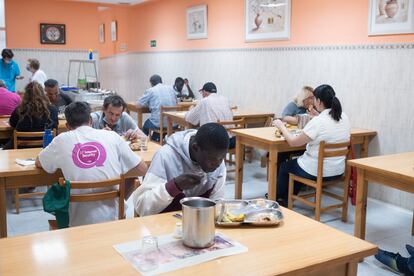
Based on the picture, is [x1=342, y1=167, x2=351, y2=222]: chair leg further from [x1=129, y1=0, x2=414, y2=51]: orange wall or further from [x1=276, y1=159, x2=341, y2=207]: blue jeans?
[x1=129, y1=0, x2=414, y2=51]: orange wall

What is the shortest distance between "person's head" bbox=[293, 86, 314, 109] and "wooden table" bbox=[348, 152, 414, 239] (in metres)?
1.73

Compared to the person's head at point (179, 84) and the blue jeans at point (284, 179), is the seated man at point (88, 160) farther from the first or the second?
the person's head at point (179, 84)

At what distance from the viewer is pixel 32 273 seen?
136 centimetres

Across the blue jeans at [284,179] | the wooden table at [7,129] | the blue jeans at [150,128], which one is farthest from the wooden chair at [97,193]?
the blue jeans at [150,128]

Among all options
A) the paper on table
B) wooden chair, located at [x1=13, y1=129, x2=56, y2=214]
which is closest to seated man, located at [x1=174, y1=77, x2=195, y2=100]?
wooden chair, located at [x1=13, y1=129, x2=56, y2=214]

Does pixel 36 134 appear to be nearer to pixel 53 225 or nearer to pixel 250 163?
pixel 53 225

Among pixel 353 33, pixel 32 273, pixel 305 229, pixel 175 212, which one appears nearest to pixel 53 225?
pixel 175 212

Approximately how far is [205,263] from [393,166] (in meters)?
2.05

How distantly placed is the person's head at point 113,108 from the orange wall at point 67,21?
7270 millimetres

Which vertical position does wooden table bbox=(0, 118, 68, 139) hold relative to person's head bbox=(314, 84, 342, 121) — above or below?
below

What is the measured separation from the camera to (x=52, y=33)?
34.4 feet

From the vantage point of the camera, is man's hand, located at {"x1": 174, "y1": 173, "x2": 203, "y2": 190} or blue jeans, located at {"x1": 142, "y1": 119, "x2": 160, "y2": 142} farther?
blue jeans, located at {"x1": 142, "y1": 119, "x2": 160, "y2": 142}

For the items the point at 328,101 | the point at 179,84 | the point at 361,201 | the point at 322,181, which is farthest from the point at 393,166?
the point at 179,84

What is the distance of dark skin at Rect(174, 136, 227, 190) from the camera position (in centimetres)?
168
